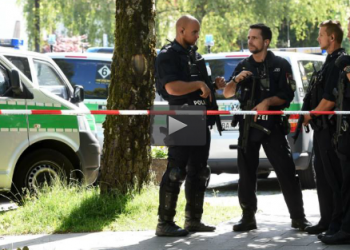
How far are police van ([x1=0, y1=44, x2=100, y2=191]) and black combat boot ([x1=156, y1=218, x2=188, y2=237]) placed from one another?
2.41m

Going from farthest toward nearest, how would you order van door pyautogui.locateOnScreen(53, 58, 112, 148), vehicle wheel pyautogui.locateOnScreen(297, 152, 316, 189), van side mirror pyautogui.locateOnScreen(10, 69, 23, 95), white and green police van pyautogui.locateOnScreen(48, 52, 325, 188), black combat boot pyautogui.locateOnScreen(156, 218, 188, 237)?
1. van door pyautogui.locateOnScreen(53, 58, 112, 148)
2. vehicle wheel pyautogui.locateOnScreen(297, 152, 316, 189)
3. white and green police van pyautogui.locateOnScreen(48, 52, 325, 188)
4. van side mirror pyautogui.locateOnScreen(10, 69, 23, 95)
5. black combat boot pyautogui.locateOnScreen(156, 218, 188, 237)

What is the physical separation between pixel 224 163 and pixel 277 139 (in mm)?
3711

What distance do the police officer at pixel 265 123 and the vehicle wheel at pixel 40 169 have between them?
2.77 m

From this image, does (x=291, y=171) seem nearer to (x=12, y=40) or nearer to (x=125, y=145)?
(x=125, y=145)

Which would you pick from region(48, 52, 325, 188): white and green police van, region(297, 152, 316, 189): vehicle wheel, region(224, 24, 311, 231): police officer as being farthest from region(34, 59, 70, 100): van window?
region(224, 24, 311, 231): police officer

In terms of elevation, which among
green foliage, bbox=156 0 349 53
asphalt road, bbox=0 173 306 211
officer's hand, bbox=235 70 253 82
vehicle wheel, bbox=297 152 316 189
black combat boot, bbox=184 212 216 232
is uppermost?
green foliage, bbox=156 0 349 53

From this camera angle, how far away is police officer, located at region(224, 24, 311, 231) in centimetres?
727

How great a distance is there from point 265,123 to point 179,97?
0.78 m

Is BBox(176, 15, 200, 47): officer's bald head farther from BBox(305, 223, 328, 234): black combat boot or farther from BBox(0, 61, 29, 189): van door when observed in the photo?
BBox(0, 61, 29, 189): van door

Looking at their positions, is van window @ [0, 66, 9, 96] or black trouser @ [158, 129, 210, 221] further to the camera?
van window @ [0, 66, 9, 96]

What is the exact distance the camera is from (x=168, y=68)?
7.02m

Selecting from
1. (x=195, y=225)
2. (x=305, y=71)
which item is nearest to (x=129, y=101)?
(x=195, y=225)

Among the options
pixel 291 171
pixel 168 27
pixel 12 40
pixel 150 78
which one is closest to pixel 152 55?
pixel 150 78

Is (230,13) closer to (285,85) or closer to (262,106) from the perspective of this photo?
(285,85)
